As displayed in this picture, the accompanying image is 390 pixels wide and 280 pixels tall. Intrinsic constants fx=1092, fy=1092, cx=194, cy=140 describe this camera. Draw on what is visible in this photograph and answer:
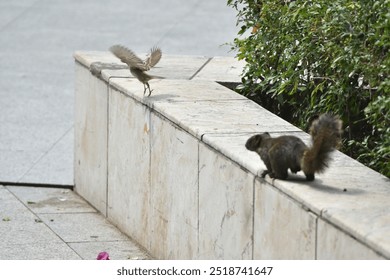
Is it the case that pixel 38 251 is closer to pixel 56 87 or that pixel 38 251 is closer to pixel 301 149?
pixel 301 149

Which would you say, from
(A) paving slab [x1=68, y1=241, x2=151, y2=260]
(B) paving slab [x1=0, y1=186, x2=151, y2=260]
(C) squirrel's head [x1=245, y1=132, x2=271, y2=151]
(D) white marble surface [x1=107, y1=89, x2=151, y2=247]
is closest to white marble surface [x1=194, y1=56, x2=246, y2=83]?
(D) white marble surface [x1=107, y1=89, x2=151, y2=247]

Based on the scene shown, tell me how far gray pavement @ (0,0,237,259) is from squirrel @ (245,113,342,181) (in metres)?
2.32

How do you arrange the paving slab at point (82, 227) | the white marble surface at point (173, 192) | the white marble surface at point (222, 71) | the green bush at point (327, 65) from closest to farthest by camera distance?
A: the green bush at point (327, 65)
the white marble surface at point (173, 192)
the paving slab at point (82, 227)
the white marble surface at point (222, 71)

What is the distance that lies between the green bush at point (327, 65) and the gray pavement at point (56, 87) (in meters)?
1.69

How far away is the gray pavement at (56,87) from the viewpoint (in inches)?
344

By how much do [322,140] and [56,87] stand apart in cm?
771

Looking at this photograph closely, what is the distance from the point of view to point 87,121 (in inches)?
389

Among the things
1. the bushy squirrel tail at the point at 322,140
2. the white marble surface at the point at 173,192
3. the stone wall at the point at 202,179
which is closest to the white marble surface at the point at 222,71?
the stone wall at the point at 202,179

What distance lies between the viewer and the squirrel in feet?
19.3

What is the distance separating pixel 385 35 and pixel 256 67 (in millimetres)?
2360

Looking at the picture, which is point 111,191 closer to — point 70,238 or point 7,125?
point 70,238

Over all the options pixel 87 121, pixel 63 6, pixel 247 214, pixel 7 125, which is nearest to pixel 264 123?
pixel 247 214

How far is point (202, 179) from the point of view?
7215 mm

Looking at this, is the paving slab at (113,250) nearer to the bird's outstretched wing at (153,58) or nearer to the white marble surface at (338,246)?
the bird's outstretched wing at (153,58)
